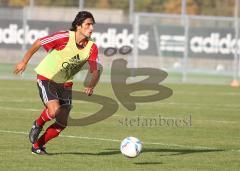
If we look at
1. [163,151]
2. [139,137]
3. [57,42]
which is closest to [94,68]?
[57,42]

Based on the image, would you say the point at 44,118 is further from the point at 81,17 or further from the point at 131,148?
the point at 81,17

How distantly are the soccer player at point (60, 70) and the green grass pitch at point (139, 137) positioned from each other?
41 centimetres

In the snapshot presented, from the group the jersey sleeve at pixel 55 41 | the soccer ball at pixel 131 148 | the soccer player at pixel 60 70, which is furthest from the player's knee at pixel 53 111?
the soccer ball at pixel 131 148

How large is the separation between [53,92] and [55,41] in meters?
0.76

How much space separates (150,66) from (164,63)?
76cm

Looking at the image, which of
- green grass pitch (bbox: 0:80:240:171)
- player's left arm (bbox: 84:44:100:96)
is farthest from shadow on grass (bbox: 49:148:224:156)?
player's left arm (bbox: 84:44:100:96)

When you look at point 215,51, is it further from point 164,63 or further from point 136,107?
point 136,107

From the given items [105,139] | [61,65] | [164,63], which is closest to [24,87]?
[164,63]

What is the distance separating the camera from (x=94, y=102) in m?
22.6

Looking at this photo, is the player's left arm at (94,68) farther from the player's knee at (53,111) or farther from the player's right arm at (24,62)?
the player's right arm at (24,62)

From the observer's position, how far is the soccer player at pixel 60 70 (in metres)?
11.8

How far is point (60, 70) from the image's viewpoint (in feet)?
39.5

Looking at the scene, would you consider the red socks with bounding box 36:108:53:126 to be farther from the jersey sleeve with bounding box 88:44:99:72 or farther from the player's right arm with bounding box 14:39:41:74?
the jersey sleeve with bounding box 88:44:99:72

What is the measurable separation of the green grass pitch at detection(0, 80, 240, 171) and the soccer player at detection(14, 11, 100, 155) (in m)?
0.41
